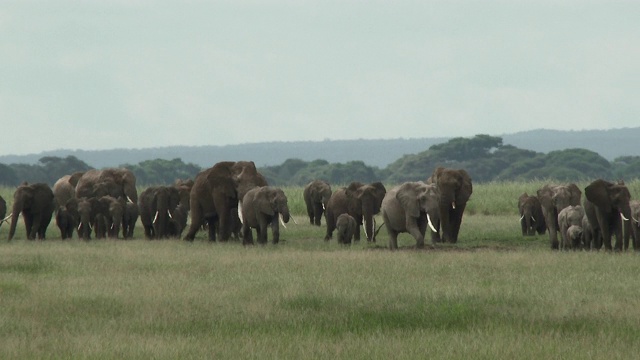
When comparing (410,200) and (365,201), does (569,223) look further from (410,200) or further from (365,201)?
(365,201)

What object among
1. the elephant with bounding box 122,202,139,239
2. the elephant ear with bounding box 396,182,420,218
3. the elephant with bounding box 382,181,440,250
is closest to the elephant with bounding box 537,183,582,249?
the elephant with bounding box 382,181,440,250

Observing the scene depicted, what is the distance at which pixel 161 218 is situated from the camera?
31.0m

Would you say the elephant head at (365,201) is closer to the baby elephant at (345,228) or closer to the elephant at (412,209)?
the baby elephant at (345,228)

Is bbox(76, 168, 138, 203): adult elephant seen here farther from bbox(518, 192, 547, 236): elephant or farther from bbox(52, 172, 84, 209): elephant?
bbox(518, 192, 547, 236): elephant

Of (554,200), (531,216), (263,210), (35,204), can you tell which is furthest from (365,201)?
→ (35,204)

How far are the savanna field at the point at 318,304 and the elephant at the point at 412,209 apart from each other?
65 centimetres

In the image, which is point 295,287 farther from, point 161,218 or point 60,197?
point 60,197

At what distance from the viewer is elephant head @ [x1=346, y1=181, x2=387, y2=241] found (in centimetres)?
2911

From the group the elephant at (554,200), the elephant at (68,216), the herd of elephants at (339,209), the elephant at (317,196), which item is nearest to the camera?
the herd of elephants at (339,209)

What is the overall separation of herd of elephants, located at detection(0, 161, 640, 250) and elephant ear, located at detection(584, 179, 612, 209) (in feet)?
0.06

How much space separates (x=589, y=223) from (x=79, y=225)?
12764mm

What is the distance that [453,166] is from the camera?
488 feet

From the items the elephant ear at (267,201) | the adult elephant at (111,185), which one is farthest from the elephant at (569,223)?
the adult elephant at (111,185)

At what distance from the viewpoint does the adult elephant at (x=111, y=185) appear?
34.5 metres
